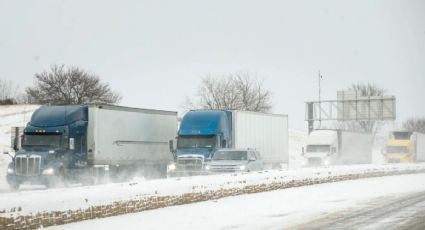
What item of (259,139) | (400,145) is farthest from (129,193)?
(400,145)

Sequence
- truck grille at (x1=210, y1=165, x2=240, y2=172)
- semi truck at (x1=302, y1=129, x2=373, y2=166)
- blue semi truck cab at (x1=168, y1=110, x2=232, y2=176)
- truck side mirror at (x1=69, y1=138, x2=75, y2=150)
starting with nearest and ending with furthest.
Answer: truck side mirror at (x1=69, y1=138, x2=75, y2=150) → truck grille at (x1=210, y1=165, x2=240, y2=172) → blue semi truck cab at (x1=168, y1=110, x2=232, y2=176) → semi truck at (x1=302, y1=129, x2=373, y2=166)

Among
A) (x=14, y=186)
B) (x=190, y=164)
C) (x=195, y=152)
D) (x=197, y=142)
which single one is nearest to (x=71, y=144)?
(x=14, y=186)

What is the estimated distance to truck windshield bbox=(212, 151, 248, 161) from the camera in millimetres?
31564

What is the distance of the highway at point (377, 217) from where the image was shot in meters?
13.7

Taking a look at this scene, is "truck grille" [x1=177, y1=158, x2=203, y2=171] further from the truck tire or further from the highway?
the highway

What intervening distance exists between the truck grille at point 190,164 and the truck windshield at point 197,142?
3.76 feet

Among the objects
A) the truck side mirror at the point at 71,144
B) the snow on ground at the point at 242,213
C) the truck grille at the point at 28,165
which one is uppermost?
the truck side mirror at the point at 71,144

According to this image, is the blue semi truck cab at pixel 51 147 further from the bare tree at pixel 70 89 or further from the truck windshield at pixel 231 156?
the bare tree at pixel 70 89

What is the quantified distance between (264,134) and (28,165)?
18.1 metres

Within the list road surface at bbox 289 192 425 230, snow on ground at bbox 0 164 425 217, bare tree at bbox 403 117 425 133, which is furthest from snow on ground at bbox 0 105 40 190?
bare tree at bbox 403 117 425 133

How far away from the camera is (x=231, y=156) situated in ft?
104

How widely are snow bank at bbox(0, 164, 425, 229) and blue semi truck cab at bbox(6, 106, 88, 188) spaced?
8654 millimetres

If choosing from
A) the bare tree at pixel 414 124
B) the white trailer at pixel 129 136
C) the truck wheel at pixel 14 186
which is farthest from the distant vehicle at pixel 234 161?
the bare tree at pixel 414 124

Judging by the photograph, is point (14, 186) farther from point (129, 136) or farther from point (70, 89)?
point (70, 89)
